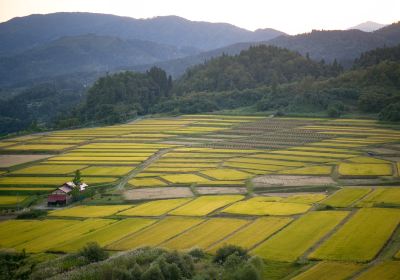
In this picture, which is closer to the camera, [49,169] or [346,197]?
[346,197]

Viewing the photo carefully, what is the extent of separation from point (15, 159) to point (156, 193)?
28100 millimetres

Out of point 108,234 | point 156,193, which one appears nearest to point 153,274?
point 108,234

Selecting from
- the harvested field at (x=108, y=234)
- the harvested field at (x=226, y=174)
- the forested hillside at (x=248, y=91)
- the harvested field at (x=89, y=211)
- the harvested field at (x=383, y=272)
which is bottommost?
the harvested field at (x=89, y=211)

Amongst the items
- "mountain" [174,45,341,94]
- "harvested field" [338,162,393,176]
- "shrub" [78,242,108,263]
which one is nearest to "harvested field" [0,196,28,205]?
"shrub" [78,242,108,263]

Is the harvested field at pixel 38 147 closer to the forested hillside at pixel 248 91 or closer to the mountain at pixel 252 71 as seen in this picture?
the forested hillside at pixel 248 91

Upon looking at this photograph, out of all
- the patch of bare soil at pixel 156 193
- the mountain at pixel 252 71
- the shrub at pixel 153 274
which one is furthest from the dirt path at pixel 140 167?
the mountain at pixel 252 71

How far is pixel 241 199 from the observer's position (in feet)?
156

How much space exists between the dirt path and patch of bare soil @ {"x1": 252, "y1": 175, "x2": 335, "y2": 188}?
13961 mm

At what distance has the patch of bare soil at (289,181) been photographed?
52.4 m

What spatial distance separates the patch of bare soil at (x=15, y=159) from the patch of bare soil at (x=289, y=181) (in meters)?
31.8

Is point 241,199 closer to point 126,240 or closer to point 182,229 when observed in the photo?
point 182,229

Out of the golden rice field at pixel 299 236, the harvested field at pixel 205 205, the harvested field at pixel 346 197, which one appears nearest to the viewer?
the golden rice field at pixel 299 236

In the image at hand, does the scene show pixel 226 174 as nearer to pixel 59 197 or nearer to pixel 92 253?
pixel 59 197

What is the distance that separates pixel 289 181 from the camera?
54.2 meters
